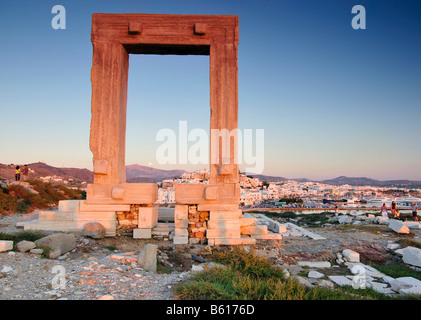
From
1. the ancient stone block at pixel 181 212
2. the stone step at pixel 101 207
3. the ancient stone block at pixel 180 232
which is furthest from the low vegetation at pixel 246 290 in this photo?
the stone step at pixel 101 207

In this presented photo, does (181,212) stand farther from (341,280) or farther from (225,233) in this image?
(341,280)

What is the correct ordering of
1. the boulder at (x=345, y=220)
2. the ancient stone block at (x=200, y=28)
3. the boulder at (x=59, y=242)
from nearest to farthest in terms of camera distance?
the boulder at (x=59, y=242), the ancient stone block at (x=200, y=28), the boulder at (x=345, y=220)

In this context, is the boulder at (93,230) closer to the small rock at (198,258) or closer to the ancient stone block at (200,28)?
the small rock at (198,258)

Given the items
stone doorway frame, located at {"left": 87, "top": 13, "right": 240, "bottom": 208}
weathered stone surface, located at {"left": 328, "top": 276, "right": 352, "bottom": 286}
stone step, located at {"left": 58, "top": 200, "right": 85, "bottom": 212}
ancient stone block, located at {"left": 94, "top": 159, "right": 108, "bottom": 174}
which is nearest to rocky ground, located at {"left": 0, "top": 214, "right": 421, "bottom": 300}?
weathered stone surface, located at {"left": 328, "top": 276, "right": 352, "bottom": 286}

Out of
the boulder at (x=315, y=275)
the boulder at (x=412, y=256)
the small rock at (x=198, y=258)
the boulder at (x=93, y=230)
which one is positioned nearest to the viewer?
the boulder at (x=315, y=275)

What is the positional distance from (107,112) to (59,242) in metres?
3.79

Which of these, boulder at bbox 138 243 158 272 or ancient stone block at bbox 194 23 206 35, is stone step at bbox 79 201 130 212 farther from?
ancient stone block at bbox 194 23 206 35

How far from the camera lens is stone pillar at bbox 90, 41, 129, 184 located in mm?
8438

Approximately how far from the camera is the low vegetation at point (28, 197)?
12.6 metres

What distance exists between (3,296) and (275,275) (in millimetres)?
4401

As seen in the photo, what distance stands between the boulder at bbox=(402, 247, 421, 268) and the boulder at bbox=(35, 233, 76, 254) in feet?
27.6

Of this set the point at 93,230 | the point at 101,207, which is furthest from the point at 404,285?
the point at 101,207

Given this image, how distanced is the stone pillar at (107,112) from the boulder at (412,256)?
8125mm
